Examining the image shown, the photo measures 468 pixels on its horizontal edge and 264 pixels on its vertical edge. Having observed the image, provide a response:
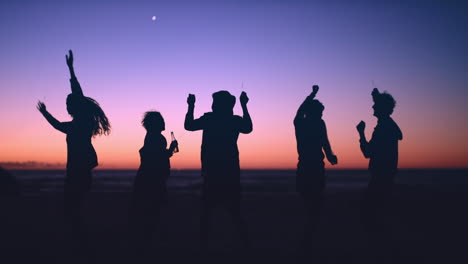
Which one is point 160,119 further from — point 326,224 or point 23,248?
point 326,224

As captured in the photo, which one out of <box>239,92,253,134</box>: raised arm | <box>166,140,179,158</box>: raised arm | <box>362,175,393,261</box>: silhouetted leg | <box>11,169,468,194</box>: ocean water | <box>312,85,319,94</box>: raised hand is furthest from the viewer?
<box>11,169,468,194</box>: ocean water

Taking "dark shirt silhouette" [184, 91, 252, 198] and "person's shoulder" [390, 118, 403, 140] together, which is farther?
"person's shoulder" [390, 118, 403, 140]

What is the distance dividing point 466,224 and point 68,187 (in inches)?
312

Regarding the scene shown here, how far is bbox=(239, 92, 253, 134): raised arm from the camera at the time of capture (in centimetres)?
436

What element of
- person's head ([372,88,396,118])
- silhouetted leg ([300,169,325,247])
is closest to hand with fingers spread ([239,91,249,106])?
silhouetted leg ([300,169,325,247])

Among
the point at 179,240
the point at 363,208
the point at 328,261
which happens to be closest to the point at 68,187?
the point at 179,240

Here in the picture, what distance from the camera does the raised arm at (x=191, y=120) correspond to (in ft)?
13.8

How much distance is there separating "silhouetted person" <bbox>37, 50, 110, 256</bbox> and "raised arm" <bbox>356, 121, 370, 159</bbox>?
4.21 metres

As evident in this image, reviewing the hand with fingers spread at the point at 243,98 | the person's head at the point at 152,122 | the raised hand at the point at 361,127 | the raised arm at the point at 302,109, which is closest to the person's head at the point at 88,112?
the person's head at the point at 152,122

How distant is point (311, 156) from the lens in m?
4.59

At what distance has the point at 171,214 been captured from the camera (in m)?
9.01

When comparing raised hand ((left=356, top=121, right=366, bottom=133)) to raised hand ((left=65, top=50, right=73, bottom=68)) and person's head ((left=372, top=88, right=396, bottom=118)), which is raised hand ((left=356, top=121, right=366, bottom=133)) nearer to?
person's head ((left=372, top=88, right=396, bottom=118))

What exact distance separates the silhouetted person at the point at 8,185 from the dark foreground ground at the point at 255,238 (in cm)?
160

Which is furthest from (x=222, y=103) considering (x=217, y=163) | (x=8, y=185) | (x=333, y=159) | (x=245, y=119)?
(x=8, y=185)
